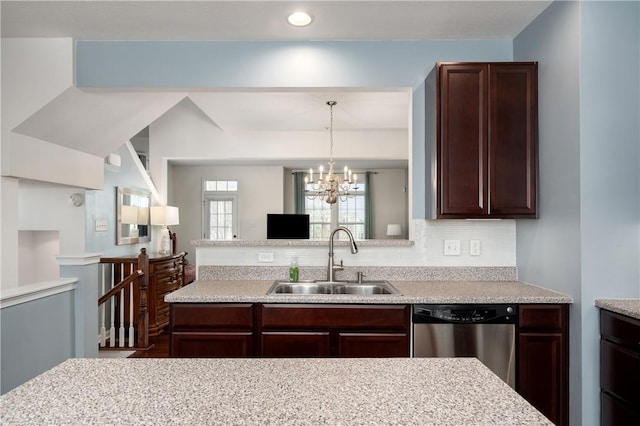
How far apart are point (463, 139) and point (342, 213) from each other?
6.62 metres

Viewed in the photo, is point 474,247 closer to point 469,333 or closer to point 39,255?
point 469,333

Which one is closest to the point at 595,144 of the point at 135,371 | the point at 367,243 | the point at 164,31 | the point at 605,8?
the point at 605,8

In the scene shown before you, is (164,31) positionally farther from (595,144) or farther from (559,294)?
(559,294)

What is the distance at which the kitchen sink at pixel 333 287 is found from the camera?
8.89 feet

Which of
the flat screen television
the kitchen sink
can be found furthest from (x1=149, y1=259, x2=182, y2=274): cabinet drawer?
the kitchen sink

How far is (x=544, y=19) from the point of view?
2422mm

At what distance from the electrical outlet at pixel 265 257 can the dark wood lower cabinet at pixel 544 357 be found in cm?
164

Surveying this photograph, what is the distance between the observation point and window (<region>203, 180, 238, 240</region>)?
820 cm

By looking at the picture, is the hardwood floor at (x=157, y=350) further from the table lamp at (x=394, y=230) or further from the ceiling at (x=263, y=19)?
the table lamp at (x=394, y=230)

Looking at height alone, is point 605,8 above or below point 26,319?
above

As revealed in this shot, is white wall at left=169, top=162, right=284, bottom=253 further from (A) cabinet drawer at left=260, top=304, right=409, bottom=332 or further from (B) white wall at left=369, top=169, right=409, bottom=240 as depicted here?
(A) cabinet drawer at left=260, top=304, right=409, bottom=332

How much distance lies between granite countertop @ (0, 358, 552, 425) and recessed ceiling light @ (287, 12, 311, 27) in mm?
2060

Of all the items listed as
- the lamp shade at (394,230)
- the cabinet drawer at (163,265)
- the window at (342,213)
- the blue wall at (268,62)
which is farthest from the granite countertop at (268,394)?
the window at (342,213)

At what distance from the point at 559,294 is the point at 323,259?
1477 mm
